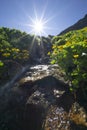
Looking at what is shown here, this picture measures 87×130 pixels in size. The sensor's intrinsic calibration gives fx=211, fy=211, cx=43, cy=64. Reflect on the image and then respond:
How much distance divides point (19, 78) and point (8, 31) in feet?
36.9

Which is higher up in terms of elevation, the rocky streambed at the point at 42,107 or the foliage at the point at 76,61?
the foliage at the point at 76,61

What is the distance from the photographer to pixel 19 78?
40.0 ft

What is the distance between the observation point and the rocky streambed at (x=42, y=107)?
7480mm

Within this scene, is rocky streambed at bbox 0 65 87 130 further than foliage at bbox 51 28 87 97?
No

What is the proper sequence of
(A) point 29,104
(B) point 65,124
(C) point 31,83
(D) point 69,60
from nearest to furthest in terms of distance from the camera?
(B) point 65,124, (A) point 29,104, (D) point 69,60, (C) point 31,83

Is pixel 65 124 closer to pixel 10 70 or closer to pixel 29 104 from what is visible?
pixel 29 104

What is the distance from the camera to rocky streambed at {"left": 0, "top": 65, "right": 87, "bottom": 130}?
748 centimetres

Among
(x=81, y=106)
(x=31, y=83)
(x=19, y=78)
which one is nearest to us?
(x=81, y=106)

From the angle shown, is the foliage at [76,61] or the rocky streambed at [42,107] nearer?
the rocky streambed at [42,107]

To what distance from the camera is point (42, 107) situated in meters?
8.38

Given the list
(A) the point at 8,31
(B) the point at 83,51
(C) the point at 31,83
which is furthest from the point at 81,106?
(A) the point at 8,31

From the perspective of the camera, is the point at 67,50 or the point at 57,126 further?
the point at 67,50

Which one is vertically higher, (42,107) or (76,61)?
(76,61)

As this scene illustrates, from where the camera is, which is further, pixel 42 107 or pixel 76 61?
pixel 76 61
